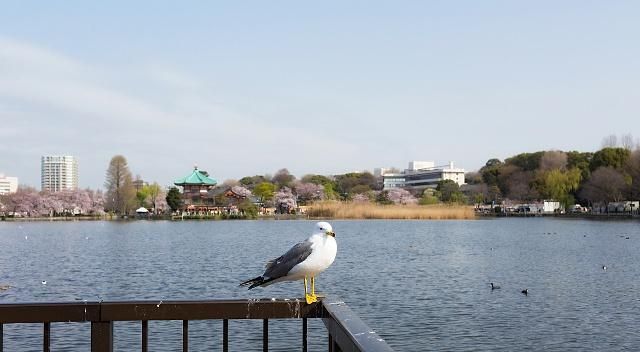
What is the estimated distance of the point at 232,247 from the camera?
41750 mm

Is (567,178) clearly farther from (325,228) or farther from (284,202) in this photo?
(325,228)

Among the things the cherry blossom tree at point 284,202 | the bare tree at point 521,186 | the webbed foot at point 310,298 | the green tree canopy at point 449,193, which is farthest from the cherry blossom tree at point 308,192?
the webbed foot at point 310,298

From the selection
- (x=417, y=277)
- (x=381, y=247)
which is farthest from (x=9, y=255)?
(x=417, y=277)

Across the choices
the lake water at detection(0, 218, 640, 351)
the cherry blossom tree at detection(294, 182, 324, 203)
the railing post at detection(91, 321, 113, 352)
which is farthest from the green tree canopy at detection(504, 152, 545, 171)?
the railing post at detection(91, 321, 113, 352)

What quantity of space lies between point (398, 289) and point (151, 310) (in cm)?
1719

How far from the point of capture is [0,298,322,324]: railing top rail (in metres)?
5.09

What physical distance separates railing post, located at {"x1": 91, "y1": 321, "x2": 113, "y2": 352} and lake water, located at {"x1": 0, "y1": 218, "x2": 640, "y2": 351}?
8503 mm

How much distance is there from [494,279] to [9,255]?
25501mm


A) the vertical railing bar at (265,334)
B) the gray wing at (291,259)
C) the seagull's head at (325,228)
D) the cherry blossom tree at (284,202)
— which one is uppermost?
the cherry blossom tree at (284,202)

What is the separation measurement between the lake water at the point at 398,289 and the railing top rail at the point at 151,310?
27.8 ft

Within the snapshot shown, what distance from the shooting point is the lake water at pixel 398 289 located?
14.5 metres

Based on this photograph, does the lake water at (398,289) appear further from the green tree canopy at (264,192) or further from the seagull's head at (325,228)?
the green tree canopy at (264,192)

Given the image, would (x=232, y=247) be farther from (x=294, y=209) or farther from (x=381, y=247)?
(x=294, y=209)

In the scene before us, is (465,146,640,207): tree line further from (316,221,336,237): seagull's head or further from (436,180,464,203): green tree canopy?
(316,221,336,237): seagull's head
